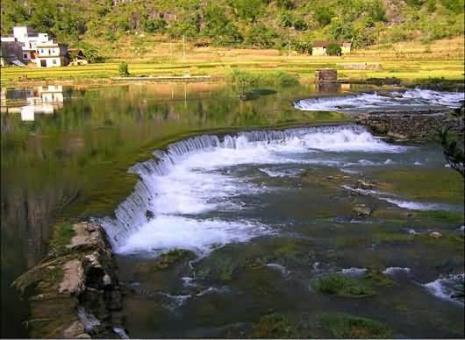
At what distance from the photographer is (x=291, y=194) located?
25.4 feet

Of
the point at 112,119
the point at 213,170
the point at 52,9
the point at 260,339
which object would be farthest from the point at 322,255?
the point at 112,119

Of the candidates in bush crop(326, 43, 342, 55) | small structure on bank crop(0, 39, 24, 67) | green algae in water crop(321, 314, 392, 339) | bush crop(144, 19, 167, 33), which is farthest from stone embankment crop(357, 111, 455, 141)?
bush crop(326, 43, 342, 55)

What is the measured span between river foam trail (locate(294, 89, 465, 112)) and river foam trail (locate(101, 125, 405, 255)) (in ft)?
13.8

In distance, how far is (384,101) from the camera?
59.3 ft

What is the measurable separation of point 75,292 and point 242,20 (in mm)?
39696

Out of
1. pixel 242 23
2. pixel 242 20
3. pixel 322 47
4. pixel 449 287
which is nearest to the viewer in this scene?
pixel 449 287

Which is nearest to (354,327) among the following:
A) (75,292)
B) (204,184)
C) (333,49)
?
(75,292)

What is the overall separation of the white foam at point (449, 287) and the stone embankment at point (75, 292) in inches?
98.6

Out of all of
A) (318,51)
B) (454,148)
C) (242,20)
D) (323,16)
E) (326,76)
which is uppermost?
(242,20)

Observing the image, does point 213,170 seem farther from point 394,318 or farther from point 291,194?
point 394,318

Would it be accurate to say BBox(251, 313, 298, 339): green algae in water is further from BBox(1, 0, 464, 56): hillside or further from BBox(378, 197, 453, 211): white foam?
BBox(1, 0, 464, 56): hillside

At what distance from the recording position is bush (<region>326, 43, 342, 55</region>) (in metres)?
31.9

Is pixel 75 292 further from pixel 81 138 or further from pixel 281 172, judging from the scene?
pixel 81 138

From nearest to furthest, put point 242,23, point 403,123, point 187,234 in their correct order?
point 187,234 < point 403,123 < point 242,23
